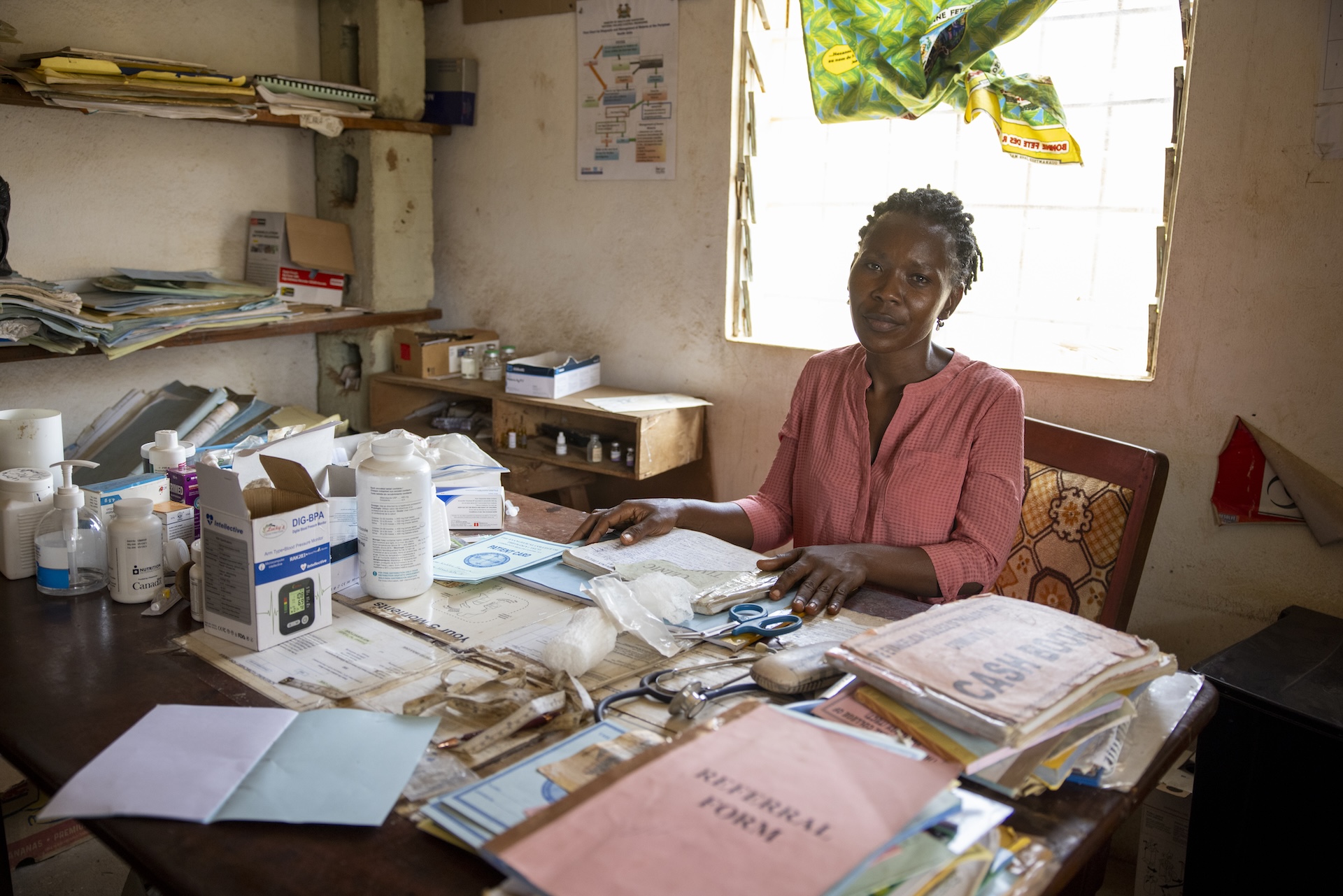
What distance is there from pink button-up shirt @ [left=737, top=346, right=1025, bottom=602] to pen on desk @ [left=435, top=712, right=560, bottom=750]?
89 centimetres

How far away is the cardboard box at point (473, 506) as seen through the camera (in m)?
1.88

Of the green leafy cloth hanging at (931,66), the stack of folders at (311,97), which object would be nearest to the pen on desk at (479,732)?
the green leafy cloth hanging at (931,66)

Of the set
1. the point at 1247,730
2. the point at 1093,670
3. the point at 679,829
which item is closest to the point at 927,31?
the point at 1247,730

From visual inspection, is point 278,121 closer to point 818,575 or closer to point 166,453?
point 166,453

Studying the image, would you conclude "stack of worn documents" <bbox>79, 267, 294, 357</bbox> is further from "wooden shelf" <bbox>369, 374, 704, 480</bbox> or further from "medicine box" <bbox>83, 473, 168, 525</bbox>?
"medicine box" <bbox>83, 473, 168, 525</bbox>

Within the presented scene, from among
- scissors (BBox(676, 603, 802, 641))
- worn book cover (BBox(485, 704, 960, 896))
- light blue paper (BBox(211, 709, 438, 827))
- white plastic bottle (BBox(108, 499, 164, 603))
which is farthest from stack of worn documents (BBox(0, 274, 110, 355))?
worn book cover (BBox(485, 704, 960, 896))

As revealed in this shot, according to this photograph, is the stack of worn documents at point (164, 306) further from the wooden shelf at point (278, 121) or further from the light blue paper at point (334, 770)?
the light blue paper at point (334, 770)

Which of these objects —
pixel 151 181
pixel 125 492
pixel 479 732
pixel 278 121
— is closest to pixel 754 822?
pixel 479 732

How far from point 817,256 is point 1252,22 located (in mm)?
1310

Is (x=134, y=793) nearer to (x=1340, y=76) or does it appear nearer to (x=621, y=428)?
(x=621, y=428)

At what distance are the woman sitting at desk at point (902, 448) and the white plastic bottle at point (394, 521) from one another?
409mm

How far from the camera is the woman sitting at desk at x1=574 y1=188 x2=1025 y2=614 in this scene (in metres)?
1.85

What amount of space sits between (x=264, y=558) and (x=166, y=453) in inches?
23.4

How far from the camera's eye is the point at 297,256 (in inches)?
136
